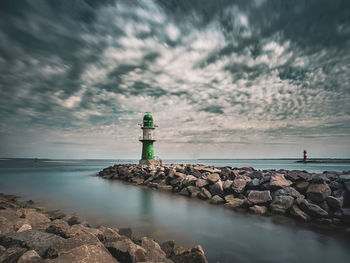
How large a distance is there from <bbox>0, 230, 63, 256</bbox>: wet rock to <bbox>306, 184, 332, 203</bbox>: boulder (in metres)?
6.64

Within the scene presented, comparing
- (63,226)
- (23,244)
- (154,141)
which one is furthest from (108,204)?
(154,141)

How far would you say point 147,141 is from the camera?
1891cm

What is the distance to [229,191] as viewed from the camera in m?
7.93

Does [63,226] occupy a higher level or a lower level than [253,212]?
higher

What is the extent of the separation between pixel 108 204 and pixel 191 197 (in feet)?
12.0

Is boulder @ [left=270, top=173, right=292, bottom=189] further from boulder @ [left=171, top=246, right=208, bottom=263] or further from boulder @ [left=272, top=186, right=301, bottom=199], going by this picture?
boulder @ [left=171, top=246, right=208, bottom=263]

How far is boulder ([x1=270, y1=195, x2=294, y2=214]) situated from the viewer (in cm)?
572

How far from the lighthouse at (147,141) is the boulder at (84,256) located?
16479mm

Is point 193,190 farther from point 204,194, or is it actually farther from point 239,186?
point 239,186

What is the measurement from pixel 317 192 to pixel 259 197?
164 centimetres

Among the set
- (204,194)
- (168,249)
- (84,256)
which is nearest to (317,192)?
(204,194)

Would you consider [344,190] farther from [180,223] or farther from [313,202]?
[180,223]

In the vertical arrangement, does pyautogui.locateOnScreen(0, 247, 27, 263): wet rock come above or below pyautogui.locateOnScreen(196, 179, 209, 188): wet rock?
below

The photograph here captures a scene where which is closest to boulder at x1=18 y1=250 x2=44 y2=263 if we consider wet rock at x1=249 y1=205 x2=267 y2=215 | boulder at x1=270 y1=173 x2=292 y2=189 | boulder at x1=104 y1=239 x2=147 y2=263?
boulder at x1=104 y1=239 x2=147 y2=263
